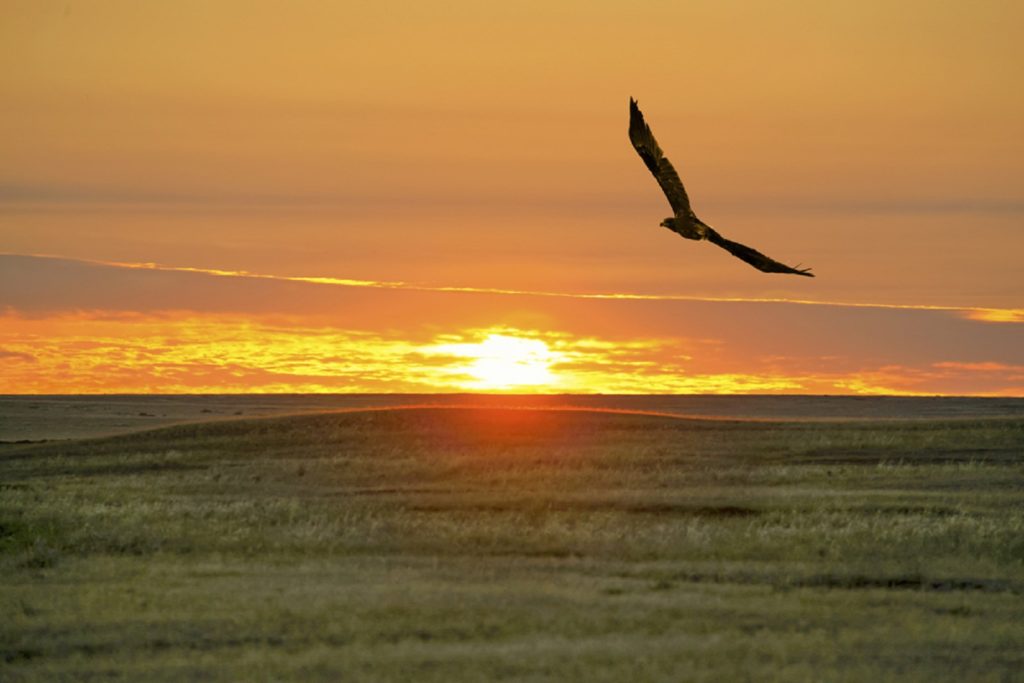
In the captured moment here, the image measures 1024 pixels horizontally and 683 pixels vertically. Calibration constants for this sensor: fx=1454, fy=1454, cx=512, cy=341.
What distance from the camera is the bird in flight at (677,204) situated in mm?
20172

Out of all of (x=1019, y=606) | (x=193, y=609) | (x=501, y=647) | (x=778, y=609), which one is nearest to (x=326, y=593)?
(x=193, y=609)

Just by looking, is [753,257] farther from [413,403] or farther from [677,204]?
[413,403]

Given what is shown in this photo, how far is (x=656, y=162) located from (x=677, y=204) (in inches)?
58.1

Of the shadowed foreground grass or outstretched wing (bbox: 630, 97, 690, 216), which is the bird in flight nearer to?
outstretched wing (bbox: 630, 97, 690, 216)

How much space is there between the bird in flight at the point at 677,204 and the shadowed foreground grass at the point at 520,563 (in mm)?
5238

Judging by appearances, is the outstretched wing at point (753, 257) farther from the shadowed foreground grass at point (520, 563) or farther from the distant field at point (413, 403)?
the distant field at point (413, 403)

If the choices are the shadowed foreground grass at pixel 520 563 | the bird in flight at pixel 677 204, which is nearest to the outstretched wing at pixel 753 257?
the bird in flight at pixel 677 204

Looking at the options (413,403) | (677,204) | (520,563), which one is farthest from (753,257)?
(413,403)

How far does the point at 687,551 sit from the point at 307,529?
804cm

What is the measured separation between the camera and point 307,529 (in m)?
30.3

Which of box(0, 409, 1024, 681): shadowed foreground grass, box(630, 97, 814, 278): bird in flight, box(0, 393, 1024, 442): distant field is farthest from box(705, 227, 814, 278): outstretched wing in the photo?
box(0, 393, 1024, 442): distant field

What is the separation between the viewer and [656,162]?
80.9ft

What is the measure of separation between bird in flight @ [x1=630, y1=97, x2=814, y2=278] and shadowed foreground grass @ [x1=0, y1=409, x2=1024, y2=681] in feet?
17.2

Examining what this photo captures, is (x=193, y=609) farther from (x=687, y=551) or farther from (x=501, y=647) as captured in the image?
(x=687, y=551)
